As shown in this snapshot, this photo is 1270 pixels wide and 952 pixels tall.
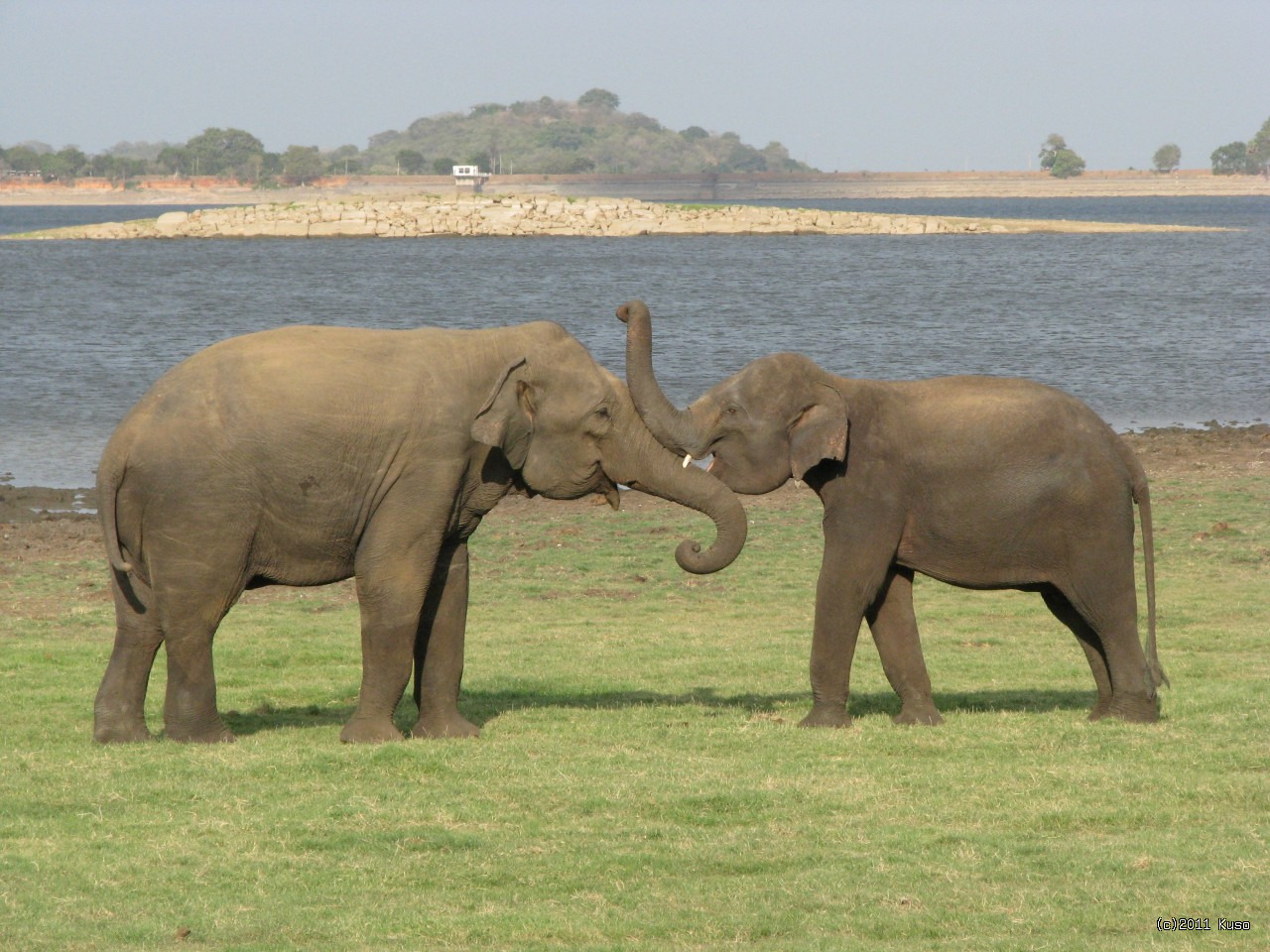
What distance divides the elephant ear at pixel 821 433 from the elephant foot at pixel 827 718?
149cm

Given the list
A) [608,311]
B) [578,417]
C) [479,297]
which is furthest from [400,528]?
[479,297]

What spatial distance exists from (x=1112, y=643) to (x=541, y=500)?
43.5ft

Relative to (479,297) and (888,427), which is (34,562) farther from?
(479,297)

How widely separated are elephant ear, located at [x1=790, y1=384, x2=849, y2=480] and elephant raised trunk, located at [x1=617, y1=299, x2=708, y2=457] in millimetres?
604

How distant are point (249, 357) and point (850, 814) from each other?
418 centimetres

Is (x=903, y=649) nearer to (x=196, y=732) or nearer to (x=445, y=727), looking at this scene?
(x=445, y=727)

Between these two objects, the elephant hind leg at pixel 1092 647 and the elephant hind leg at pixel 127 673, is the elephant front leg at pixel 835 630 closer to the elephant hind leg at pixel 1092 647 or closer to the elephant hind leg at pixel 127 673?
the elephant hind leg at pixel 1092 647

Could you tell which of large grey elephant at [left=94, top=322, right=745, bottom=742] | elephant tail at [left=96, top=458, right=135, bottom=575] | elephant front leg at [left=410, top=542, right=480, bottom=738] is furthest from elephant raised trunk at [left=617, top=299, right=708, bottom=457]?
elephant tail at [left=96, top=458, right=135, bottom=575]

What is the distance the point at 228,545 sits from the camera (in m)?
9.86

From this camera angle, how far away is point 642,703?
1191cm

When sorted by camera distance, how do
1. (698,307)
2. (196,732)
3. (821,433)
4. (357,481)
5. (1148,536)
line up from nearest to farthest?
1. (357,481)
2. (196,732)
3. (821,433)
4. (1148,536)
5. (698,307)

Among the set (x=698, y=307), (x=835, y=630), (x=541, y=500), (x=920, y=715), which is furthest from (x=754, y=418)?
(x=698, y=307)

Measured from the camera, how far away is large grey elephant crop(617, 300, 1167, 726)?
34.2ft

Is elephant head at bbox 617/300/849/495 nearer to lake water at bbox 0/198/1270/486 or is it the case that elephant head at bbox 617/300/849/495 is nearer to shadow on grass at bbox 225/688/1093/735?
shadow on grass at bbox 225/688/1093/735
